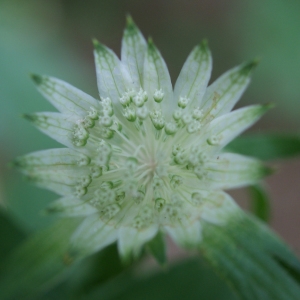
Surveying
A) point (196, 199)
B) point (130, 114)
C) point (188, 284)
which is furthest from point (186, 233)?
point (188, 284)

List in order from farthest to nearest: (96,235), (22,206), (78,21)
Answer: (78,21) → (22,206) → (96,235)

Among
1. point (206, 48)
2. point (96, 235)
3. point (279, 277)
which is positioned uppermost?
point (206, 48)

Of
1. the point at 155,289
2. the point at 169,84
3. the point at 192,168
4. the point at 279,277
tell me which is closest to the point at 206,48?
the point at 169,84

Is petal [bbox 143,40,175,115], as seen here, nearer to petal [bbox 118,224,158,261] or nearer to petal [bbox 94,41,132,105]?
petal [bbox 94,41,132,105]

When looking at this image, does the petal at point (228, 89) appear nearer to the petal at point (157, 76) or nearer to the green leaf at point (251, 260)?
the petal at point (157, 76)

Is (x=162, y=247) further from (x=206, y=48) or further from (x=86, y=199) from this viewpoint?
(x=206, y=48)

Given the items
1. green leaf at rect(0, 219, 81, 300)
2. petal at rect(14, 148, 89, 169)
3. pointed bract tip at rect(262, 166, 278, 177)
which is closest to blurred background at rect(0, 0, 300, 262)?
green leaf at rect(0, 219, 81, 300)

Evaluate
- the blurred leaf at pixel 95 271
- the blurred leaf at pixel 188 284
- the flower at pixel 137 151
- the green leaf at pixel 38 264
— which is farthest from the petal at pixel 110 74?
the blurred leaf at pixel 188 284
